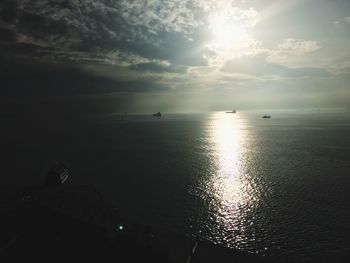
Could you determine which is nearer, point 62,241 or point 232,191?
point 62,241

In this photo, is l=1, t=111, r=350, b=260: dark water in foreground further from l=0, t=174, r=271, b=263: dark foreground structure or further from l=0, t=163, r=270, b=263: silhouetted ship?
l=0, t=174, r=271, b=263: dark foreground structure

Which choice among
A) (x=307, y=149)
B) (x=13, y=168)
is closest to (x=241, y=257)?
(x=13, y=168)

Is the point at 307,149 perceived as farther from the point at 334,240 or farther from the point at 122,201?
the point at 122,201

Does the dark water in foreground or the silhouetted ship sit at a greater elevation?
the silhouetted ship

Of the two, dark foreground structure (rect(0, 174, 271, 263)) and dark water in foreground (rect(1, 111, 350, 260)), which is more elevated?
dark foreground structure (rect(0, 174, 271, 263))

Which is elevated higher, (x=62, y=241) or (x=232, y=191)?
(x=62, y=241)

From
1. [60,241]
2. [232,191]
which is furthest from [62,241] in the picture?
[232,191]

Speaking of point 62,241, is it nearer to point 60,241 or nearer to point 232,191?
point 60,241

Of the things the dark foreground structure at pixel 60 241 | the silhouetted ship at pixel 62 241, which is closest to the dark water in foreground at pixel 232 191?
the silhouetted ship at pixel 62 241

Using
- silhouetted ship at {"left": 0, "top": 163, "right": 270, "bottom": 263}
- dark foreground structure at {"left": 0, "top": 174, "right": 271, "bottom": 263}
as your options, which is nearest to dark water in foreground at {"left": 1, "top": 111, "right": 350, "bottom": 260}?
silhouetted ship at {"left": 0, "top": 163, "right": 270, "bottom": 263}

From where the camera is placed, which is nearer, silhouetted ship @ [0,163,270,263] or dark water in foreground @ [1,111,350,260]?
silhouetted ship @ [0,163,270,263]

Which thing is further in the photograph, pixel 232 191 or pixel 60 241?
pixel 232 191
